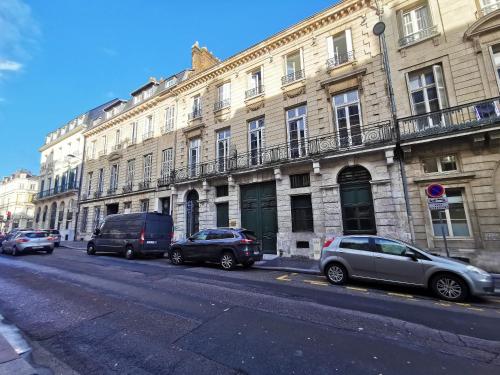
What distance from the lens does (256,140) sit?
15.7 m

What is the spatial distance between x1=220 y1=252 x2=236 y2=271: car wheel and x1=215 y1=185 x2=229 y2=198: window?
655 cm

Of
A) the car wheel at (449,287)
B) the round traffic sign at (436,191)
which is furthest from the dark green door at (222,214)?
the car wheel at (449,287)

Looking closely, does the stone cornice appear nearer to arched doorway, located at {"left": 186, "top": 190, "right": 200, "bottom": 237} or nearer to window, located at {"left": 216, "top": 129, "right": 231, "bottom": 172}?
window, located at {"left": 216, "top": 129, "right": 231, "bottom": 172}

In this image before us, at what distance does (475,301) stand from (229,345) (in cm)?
626

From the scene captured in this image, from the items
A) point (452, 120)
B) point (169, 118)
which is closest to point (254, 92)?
point (169, 118)

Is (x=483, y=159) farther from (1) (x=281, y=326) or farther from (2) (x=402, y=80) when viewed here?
(1) (x=281, y=326)

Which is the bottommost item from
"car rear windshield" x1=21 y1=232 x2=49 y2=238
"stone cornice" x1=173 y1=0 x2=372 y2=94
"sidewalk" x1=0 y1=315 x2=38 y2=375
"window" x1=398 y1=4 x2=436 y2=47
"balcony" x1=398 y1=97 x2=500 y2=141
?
"sidewalk" x1=0 y1=315 x2=38 y2=375

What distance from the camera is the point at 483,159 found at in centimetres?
963

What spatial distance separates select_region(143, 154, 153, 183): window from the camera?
2127 centimetres

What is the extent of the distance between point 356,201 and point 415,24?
8785mm

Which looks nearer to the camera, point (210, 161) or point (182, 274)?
point (182, 274)

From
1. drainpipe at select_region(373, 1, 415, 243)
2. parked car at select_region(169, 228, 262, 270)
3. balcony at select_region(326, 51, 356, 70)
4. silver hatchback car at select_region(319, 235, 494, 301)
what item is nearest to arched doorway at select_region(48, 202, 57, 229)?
parked car at select_region(169, 228, 262, 270)

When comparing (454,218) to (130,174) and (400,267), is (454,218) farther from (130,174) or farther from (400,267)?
(130,174)

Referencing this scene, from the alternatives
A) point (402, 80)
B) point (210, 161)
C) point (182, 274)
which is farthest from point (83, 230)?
point (402, 80)
